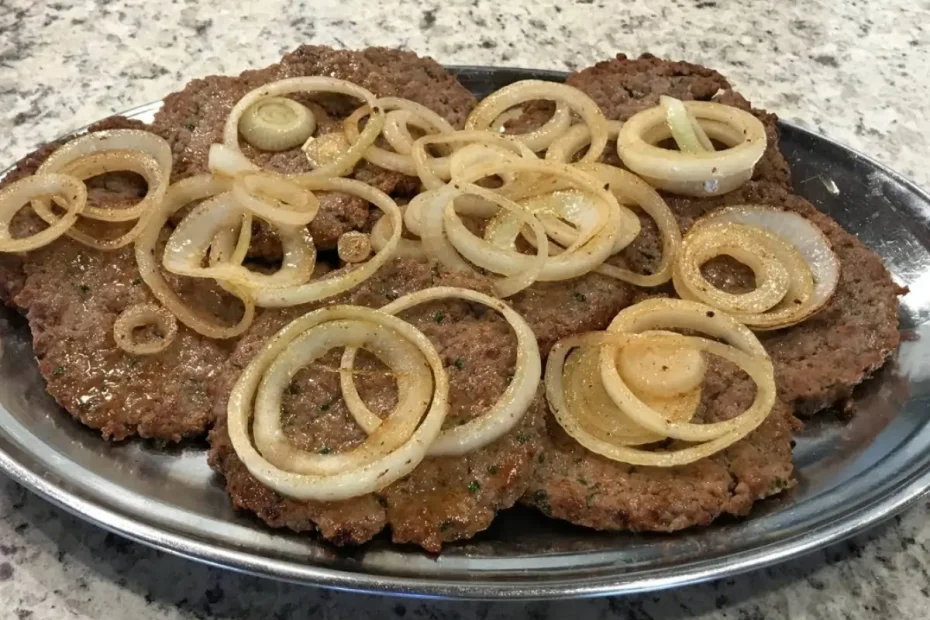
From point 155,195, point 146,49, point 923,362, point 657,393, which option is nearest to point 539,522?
point 657,393

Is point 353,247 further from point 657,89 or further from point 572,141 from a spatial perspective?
point 657,89

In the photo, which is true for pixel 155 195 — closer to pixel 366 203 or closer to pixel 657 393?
pixel 366 203

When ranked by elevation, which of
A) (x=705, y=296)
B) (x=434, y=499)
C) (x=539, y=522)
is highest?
(x=705, y=296)

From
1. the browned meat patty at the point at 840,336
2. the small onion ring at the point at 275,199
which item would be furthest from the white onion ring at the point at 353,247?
the browned meat patty at the point at 840,336

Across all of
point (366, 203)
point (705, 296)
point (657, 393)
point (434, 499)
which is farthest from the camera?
point (366, 203)

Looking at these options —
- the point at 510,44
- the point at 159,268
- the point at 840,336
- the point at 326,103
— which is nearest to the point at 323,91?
the point at 326,103

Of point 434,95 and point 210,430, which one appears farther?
point 434,95

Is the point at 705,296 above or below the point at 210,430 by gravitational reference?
above

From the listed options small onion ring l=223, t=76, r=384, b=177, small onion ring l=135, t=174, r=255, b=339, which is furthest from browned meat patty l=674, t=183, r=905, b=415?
small onion ring l=135, t=174, r=255, b=339
